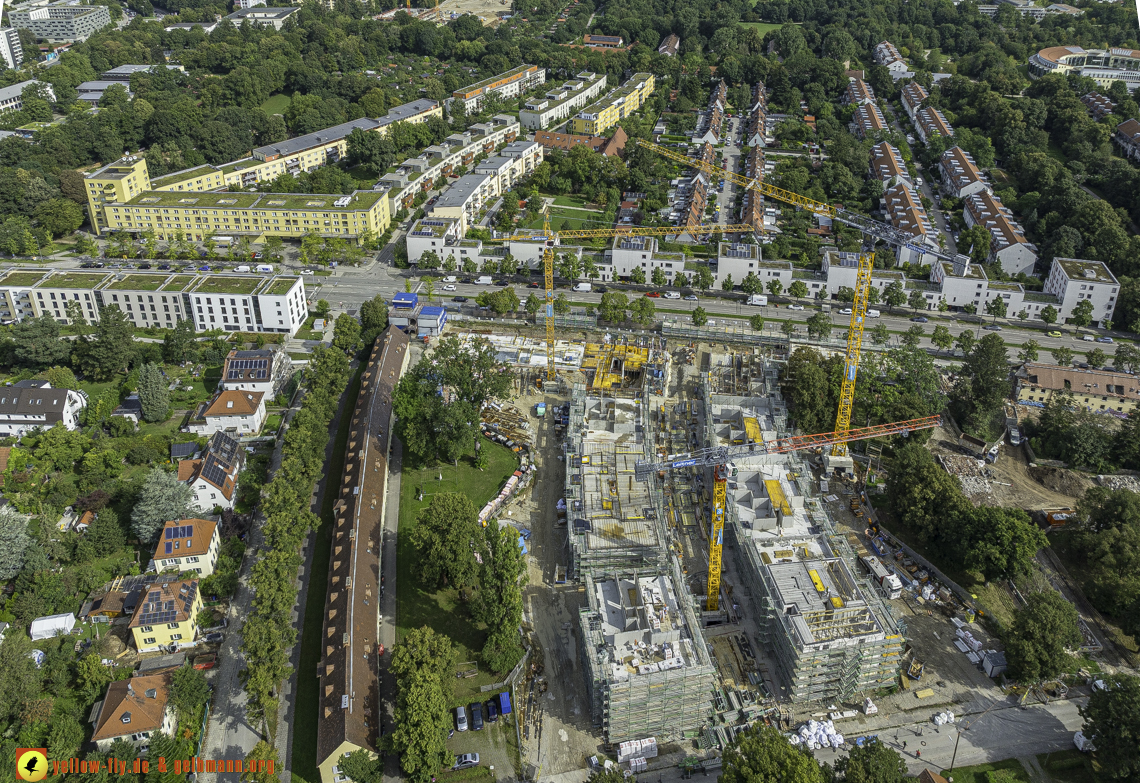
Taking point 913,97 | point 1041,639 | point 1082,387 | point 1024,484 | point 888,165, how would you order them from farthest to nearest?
point 913,97 → point 888,165 → point 1082,387 → point 1024,484 → point 1041,639

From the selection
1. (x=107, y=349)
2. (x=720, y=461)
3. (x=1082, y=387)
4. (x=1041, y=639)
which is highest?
(x=720, y=461)

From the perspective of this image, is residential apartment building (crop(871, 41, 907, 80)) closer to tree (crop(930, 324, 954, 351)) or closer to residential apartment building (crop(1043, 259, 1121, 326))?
residential apartment building (crop(1043, 259, 1121, 326))

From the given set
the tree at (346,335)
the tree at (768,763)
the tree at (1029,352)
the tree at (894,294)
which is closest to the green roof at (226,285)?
the tree at (346,335)

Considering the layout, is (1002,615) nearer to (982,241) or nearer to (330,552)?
(330,552)

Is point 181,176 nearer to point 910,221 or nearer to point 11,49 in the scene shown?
point 11,49

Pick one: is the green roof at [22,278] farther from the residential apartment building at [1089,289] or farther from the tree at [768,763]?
the residential apartment building at [1089,289]

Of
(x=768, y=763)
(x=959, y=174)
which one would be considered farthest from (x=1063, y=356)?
(x=768, y=763)

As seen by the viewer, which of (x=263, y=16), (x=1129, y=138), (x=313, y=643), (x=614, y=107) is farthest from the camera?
(x=263, y=16)
